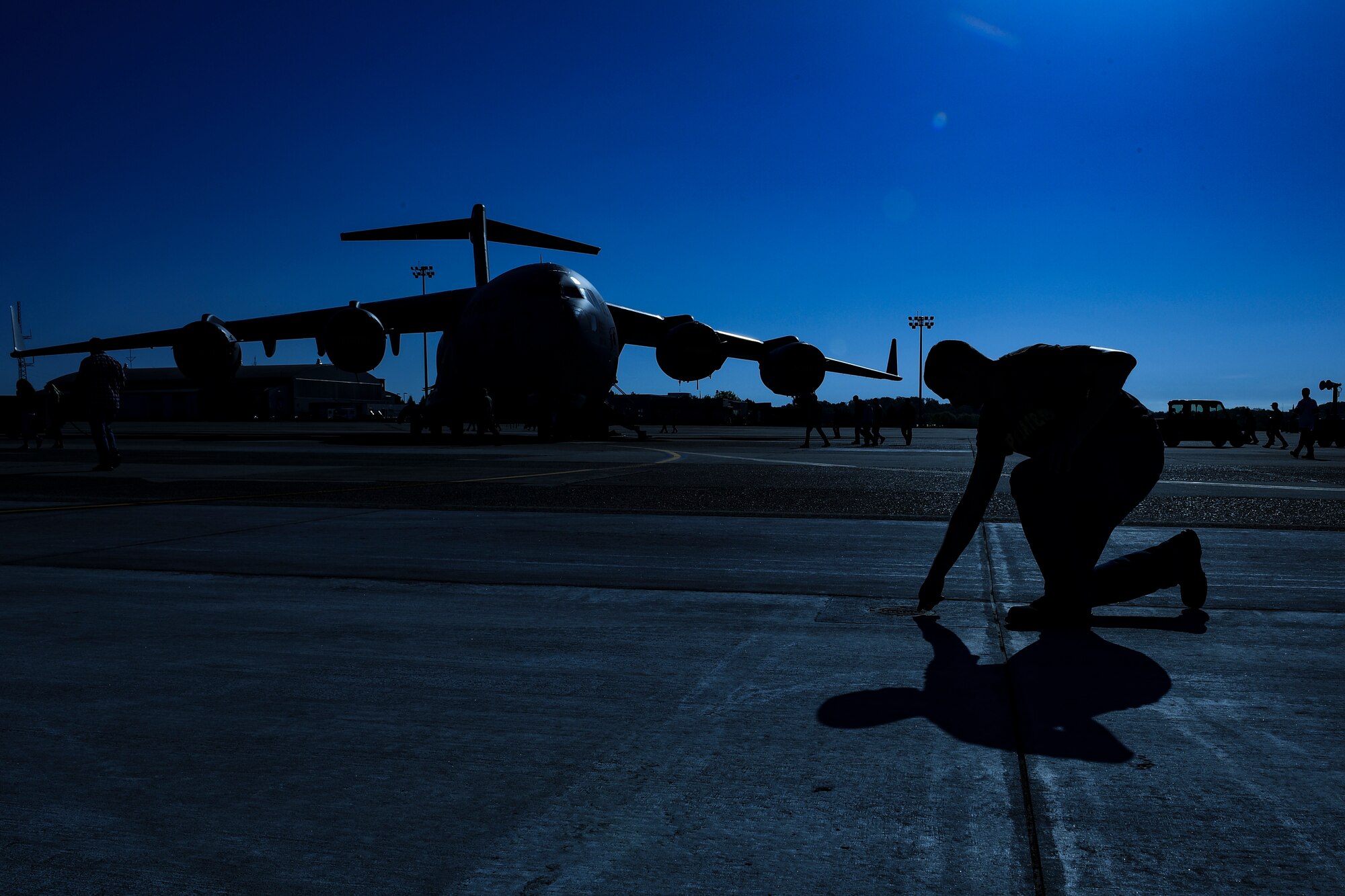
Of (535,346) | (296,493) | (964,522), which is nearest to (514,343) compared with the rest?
(535,346)

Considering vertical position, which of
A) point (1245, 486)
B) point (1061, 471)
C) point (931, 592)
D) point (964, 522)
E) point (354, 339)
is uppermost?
point (354, 339)

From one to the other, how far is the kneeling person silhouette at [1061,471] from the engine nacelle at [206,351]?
2427 centimetres

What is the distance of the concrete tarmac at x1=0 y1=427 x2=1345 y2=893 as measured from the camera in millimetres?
1622

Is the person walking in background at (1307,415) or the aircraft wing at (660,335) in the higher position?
the aircraft wing at (660,335)

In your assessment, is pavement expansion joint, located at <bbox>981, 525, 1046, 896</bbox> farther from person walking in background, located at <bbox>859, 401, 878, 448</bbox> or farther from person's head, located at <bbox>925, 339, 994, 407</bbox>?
person walking in background, located at <bbox>859, 401, 878, 448</bbox>

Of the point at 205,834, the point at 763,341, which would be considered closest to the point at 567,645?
the point at 205,834

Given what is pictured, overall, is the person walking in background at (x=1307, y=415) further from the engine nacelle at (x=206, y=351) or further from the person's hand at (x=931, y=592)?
the engine nacelle at (x=206, y=351)

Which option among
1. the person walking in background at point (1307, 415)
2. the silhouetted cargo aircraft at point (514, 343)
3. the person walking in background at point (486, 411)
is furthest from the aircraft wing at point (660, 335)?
the person walking in background at point (1307, 415)

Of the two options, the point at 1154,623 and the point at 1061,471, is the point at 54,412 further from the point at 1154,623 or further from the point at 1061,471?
the point at 1154,623

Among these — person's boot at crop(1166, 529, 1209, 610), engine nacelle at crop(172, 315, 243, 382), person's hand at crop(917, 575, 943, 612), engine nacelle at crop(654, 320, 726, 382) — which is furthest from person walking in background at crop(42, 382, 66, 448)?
person's boot at crop(1166, 529, 1209, 610)

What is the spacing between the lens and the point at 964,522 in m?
3.60

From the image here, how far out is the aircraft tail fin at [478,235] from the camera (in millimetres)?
33125

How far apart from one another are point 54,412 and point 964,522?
2281 centimetres

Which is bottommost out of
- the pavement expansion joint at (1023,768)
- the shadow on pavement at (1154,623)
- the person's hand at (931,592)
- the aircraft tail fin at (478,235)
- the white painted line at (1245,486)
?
the white painted line at (1245,486)
